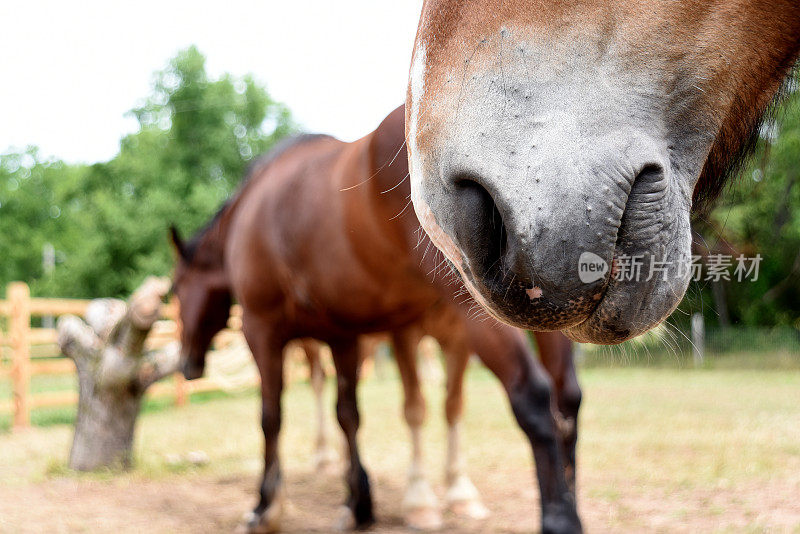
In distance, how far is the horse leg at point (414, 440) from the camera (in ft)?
12.4

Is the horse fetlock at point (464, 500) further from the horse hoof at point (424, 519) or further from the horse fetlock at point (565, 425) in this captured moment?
the horse fetlock at point (565, 425)

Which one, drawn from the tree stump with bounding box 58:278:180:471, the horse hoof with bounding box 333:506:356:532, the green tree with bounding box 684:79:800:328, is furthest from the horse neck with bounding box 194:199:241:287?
the green tree with bounding box 684:79:800:328

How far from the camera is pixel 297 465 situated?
5.83 meters

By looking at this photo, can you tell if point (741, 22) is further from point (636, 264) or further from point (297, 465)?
point (297, 465)

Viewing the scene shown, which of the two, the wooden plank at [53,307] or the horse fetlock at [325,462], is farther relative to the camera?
the wooden plank at [53,307]

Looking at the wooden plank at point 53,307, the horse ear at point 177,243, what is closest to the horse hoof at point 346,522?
the horse ear at point 177,243

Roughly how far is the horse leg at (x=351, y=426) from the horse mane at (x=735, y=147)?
2.84m

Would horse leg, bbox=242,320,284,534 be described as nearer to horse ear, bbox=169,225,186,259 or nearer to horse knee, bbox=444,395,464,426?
horse knee, bbox=444,395,464,426

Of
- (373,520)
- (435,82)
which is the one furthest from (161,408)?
(435,82)

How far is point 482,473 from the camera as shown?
504 cm

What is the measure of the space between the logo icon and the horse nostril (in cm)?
12

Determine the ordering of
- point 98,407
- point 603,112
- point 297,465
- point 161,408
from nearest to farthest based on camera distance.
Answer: point 603,112 < point 98,407 < point 297,465 < point 161,408

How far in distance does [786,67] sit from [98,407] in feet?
17.6

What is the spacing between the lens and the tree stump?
5.21m
